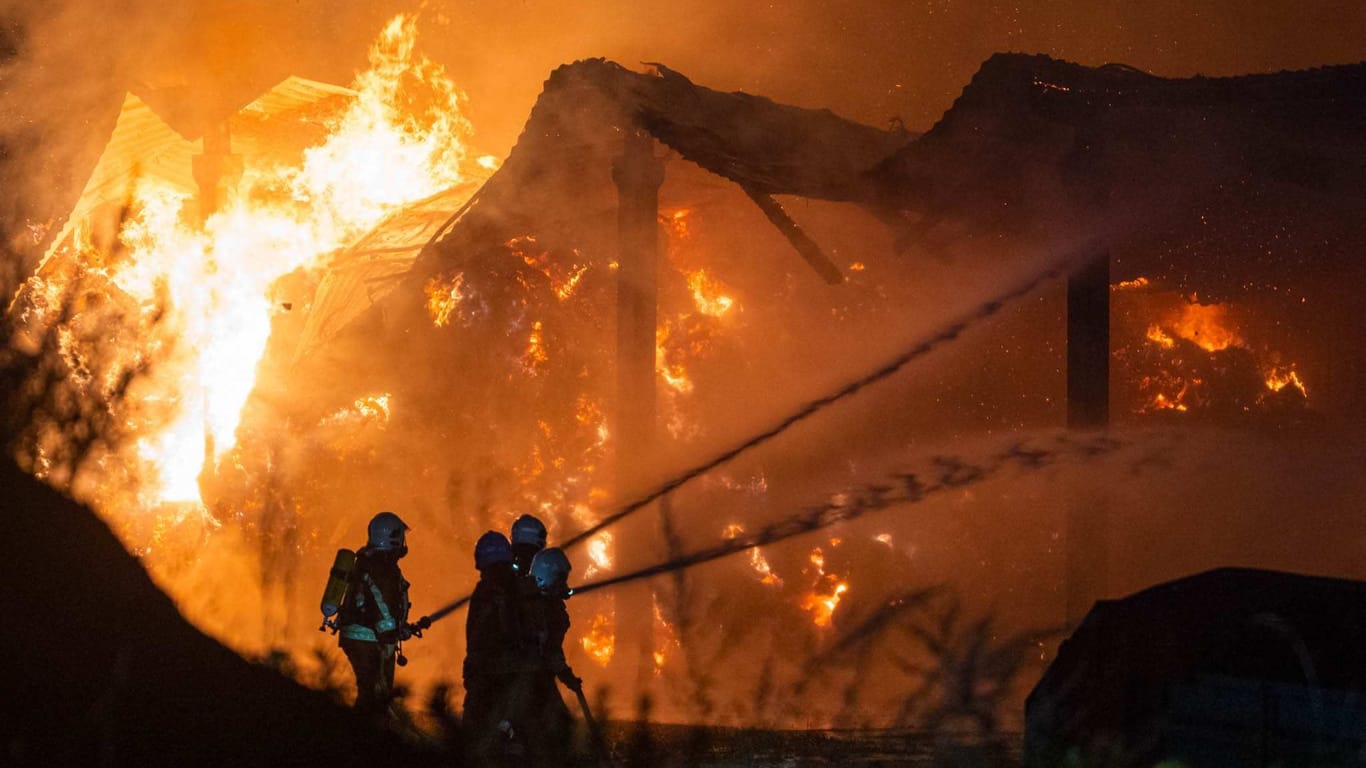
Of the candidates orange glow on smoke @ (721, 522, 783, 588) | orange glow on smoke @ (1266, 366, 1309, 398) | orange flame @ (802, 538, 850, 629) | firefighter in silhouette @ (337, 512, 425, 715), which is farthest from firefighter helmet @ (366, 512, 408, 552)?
orange glow on smoke @ (1266, 366, 1309, 398)

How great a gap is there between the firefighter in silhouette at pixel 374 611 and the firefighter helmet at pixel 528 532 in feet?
3.64

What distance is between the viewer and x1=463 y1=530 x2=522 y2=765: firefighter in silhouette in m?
8.02

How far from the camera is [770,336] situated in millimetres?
16781

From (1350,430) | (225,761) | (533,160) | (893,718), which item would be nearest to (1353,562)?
(1350,430)

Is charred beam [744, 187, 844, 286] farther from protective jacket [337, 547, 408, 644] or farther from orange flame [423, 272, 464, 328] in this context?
orange flame [423, 272, 464, 328]

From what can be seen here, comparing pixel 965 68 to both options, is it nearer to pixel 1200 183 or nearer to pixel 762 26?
pixel 762 26

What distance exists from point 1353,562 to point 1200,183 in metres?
7.12

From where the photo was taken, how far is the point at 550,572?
8.61 metres

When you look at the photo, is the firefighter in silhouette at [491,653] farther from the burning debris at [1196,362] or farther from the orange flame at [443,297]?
the burning debris at [1196,362]

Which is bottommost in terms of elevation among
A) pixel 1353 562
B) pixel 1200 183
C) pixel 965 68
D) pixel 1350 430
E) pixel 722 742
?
pixel 722 742

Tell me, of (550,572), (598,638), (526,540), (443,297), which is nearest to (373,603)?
(526,540)

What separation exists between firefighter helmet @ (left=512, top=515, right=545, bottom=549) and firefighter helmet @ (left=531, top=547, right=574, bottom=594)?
39cm

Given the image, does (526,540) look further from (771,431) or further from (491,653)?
(771,431)

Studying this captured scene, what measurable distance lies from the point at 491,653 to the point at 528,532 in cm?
120
